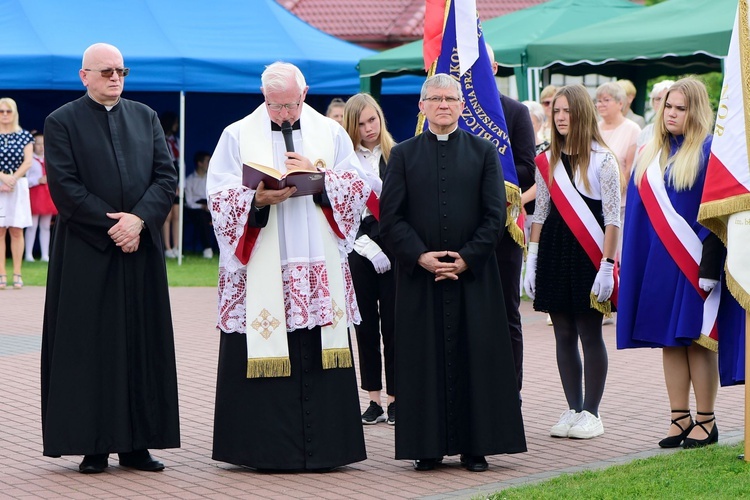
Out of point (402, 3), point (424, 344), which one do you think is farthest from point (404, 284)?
point (402, 3)

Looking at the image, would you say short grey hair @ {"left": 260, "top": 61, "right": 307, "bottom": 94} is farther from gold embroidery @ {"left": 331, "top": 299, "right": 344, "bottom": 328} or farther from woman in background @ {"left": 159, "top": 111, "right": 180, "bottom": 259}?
woman in background @ {"left": 159, "top": 111, "right": 180, "bottom": 259}

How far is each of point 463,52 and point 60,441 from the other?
10.3 feet

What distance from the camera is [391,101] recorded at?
21.6m

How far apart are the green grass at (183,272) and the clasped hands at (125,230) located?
8.77 m

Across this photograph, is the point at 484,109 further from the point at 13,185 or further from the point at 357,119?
the point at 13,185

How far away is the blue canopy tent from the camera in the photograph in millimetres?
16578

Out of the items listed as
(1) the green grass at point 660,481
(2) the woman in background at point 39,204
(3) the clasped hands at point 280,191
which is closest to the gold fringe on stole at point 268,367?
(3) the clasped hands at point 280,191

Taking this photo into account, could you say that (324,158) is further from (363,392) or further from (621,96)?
(621,96)

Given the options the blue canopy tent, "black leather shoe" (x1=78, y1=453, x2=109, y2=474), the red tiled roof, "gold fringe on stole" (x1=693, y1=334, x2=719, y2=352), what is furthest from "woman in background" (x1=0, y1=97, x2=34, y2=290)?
the red tiled roof

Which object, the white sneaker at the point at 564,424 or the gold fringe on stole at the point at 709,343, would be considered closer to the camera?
the gold fringe on stole at the point at 709,343

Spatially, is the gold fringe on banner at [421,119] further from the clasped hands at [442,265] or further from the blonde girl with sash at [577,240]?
the clasped hands at [442,265]

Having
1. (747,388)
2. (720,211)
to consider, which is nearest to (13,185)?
(720,211)

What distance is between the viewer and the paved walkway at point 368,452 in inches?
235

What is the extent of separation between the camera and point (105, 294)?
6.38 meters
